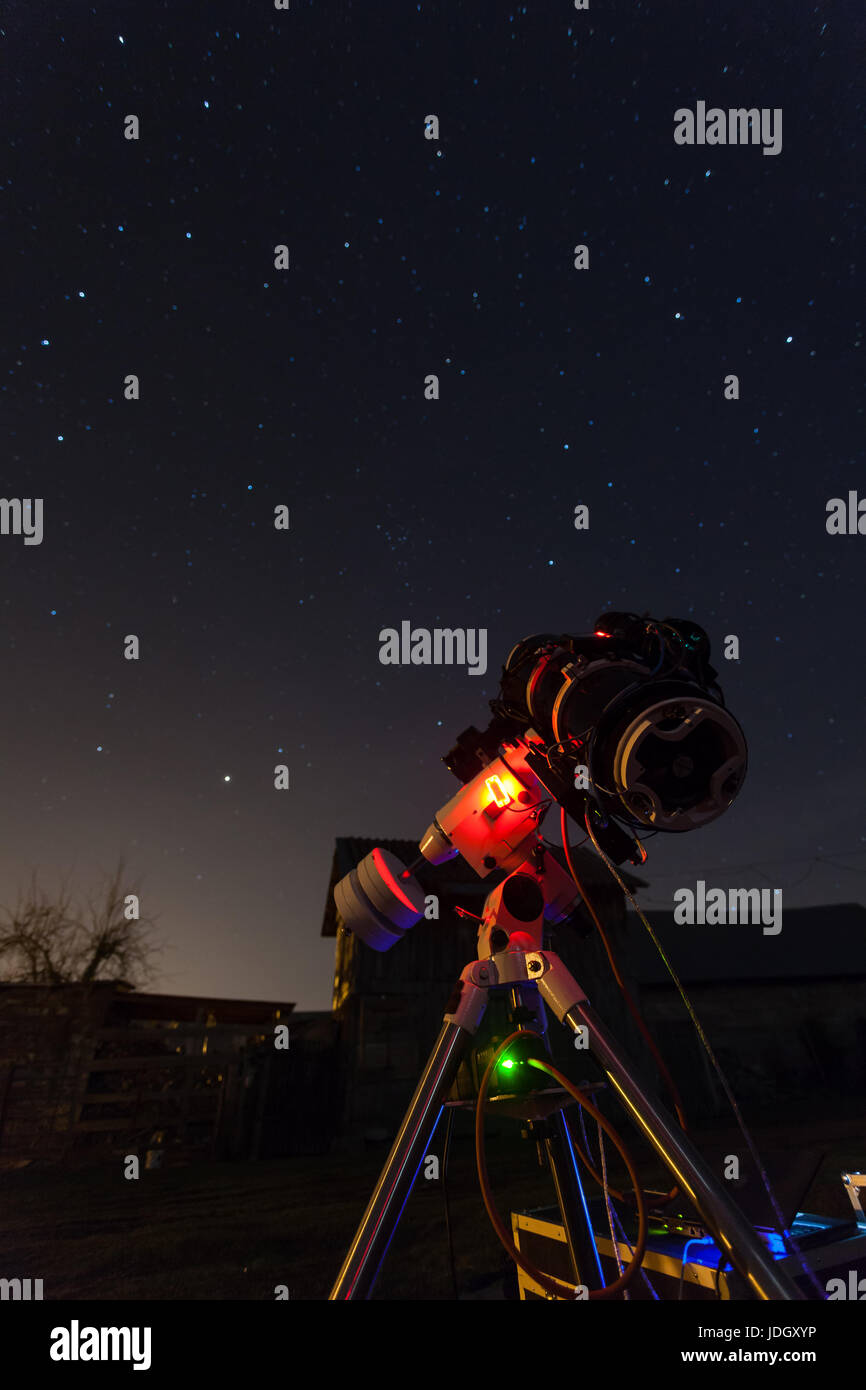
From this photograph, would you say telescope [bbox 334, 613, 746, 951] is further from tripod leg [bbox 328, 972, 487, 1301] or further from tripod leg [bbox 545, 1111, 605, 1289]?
tripod leg [bbox 545, 1111, 605, 1289]

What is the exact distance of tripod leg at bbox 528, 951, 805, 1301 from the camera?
4.32 ft

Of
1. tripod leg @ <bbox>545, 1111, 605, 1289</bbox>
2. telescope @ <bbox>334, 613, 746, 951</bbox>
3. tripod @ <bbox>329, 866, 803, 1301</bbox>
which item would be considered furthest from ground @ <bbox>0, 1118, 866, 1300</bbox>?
telescope @ <bbox>334, 613, 746, 951</bbox>

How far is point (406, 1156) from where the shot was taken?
175 cm

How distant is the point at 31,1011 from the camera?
465 inches

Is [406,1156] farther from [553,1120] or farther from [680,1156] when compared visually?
[680,1156]

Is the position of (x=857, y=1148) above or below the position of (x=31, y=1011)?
below

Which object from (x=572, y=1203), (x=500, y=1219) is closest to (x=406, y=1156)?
(x=500, y=1219)

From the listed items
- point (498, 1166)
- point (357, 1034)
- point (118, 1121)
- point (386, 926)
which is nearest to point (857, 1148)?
point (498, 1166)

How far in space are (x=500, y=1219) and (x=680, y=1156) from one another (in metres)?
0.70

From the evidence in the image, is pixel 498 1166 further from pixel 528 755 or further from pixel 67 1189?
pixel 528 755

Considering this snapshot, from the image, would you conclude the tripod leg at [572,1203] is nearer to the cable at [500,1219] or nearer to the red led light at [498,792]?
the cable at [500,1219]

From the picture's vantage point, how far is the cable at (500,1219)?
1.58 m

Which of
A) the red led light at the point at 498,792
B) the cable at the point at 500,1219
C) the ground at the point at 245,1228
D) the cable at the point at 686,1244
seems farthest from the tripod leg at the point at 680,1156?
the ground at the point at 245,1228
